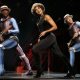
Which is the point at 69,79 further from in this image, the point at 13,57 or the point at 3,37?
the point at 13,57

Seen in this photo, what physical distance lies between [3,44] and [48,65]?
9.53 feet

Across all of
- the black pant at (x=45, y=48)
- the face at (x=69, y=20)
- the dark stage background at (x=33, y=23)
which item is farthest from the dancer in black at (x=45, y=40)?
the dark stage background at (x=33, y=23)

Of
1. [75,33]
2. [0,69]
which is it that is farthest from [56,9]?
[0,69]

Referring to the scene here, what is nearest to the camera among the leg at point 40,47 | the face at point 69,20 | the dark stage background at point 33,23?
the leg at point 40,47

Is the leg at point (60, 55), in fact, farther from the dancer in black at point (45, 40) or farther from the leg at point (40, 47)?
the leg at point (40, 47)

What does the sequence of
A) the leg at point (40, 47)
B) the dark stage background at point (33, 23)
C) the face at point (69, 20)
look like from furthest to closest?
the dark stage background at point (33, 23) → the face at point (69, 20) → the leg at point (40, 47)

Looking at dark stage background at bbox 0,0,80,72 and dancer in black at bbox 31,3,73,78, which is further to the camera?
dark stage background at bbox 0,0,80,72

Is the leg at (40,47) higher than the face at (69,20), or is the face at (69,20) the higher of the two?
the face at (69,20)

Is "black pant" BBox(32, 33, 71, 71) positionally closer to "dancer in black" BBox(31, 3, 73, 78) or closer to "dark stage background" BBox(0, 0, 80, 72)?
"dancer in black" BBox(31, 3, 73, 78)

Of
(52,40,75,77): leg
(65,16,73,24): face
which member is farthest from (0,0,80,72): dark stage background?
(52,40,75,77): leg

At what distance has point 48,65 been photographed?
11570 mm

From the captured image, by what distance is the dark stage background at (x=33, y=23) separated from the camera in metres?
11.5

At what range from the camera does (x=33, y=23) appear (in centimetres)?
1172

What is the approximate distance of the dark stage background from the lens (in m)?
11.5
